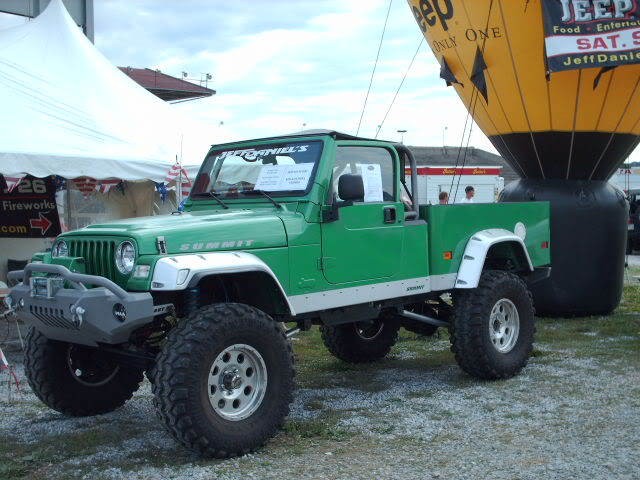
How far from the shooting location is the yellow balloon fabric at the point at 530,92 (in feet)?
32.7

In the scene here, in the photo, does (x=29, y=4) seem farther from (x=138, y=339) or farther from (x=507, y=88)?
(x=138, y=339)

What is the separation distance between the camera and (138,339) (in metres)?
5.36

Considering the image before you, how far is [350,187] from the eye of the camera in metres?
5.44

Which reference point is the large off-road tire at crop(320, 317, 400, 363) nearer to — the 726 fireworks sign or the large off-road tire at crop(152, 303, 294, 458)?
the large off-road tire at crop(152, 303, 294, 458)

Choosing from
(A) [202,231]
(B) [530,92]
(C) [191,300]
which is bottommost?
(C) [191,300]

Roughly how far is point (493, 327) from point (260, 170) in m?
2.54

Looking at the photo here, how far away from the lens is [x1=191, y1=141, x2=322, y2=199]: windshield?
577cm

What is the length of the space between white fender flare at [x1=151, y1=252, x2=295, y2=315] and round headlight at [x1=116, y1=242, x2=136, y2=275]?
227mm

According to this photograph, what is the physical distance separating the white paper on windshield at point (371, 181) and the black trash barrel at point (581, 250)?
523 centimetres

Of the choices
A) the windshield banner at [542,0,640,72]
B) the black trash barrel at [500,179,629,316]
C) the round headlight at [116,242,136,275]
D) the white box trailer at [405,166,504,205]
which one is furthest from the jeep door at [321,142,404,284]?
the white box trailer at [405,166,504,205]

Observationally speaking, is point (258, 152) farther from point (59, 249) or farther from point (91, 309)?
point (91, 309)

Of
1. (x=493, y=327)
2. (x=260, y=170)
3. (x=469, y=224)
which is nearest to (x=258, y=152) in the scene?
(x=260, y=170)

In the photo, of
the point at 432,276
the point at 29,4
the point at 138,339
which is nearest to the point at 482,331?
the point at 432,276

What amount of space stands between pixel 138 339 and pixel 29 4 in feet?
34.0
